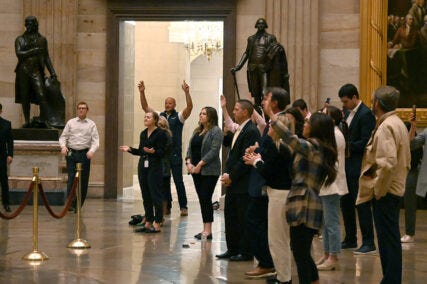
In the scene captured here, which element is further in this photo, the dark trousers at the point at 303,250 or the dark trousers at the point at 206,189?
the dark trousers at the point at 206,189

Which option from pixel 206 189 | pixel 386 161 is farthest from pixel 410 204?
pixel 386 161

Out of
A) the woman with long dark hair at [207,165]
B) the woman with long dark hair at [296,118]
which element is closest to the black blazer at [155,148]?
the woman with long dark hair at [207,165]

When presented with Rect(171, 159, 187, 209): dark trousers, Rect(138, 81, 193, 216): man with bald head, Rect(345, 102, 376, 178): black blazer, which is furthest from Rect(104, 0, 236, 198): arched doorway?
Rect(345, 102, 376, 178): black blazer

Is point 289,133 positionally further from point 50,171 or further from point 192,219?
point 50,171

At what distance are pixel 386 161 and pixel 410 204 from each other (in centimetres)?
478

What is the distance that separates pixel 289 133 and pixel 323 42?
1092cm

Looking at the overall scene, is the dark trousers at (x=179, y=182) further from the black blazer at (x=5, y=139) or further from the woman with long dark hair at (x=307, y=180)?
the woman with long dark hair at (x=307, y=180)

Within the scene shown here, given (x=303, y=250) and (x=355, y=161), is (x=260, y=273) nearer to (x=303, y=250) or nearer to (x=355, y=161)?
(x=303, y=250)

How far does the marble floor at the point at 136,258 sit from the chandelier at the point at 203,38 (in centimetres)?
1496

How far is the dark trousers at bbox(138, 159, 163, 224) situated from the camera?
1303 cm

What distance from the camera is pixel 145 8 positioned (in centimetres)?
1892

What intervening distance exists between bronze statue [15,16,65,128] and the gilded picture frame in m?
5.70

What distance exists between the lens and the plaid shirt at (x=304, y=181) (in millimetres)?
7711

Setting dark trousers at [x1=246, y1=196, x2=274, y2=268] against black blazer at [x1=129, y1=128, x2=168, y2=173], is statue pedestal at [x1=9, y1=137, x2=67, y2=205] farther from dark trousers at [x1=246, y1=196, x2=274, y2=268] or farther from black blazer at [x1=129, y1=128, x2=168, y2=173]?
dark trousers at [x1=246, y1=196, x2=274, y2=268]
